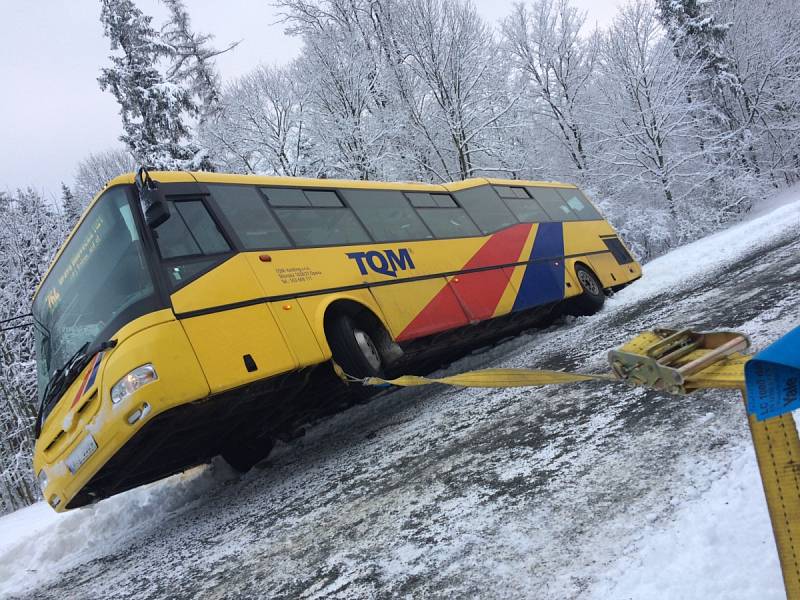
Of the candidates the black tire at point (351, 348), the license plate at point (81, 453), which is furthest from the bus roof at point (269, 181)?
the license plate at point (81, 453)

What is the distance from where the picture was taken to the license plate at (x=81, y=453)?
441cm

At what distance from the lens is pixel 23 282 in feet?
A: 65.1

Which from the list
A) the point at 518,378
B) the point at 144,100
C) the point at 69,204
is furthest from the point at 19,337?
the point at 518,378

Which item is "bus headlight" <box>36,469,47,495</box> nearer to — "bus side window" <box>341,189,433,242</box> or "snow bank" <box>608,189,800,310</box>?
"bus side window" <box>341,189,433,242</box>

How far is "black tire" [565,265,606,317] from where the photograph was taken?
10648mm

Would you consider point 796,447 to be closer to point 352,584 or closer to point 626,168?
point 352,584

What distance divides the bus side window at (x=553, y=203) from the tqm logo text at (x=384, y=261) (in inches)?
195

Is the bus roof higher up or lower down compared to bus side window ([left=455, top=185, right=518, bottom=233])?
higher up

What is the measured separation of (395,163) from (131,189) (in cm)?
1680

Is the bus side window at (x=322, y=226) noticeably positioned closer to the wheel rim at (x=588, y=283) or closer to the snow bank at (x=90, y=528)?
the snow bank at (x=90, y=528)

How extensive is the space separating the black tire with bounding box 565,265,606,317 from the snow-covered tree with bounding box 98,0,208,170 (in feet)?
46.0

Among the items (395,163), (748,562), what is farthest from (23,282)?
(748,562)

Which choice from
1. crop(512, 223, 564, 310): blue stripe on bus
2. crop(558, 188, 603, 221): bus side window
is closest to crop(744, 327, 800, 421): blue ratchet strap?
crop(512, 223, 564, 310): blue stripe on bus

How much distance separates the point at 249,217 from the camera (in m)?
5.70
